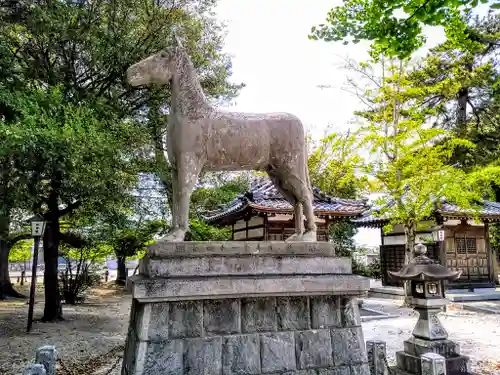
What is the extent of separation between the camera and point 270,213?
13.3 meters

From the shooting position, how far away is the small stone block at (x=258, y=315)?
3.52 m

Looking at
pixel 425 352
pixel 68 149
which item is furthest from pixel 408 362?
pixel 68 149

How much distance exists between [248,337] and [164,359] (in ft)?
2.45

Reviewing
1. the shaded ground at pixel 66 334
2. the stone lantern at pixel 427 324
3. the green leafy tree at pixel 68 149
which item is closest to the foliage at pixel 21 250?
the shaded ground at pixel 66 334

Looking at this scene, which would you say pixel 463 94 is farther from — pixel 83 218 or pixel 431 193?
pixel 83 218

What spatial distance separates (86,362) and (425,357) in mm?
6054

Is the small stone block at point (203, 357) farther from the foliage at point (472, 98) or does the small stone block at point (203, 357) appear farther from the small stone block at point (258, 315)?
the foliage at point (472, 98)

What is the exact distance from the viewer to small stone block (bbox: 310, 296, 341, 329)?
368 cm

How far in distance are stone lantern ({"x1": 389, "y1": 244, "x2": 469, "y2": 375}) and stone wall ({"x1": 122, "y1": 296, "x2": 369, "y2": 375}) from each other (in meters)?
3.46

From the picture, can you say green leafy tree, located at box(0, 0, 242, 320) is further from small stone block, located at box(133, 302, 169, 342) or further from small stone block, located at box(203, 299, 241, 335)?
small stone block, located at box(203, 299, 241, 335)

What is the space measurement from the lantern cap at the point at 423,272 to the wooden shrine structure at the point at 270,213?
20.4 ft

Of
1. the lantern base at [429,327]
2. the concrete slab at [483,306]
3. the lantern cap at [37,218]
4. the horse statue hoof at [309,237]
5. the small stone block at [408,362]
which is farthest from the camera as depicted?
the concrete slab at [483,306]

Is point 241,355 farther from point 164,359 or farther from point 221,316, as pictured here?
point 164,359

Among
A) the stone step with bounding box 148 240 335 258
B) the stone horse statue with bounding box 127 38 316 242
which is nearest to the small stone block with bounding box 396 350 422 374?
the stone step with bounding box 148 240 335 258
